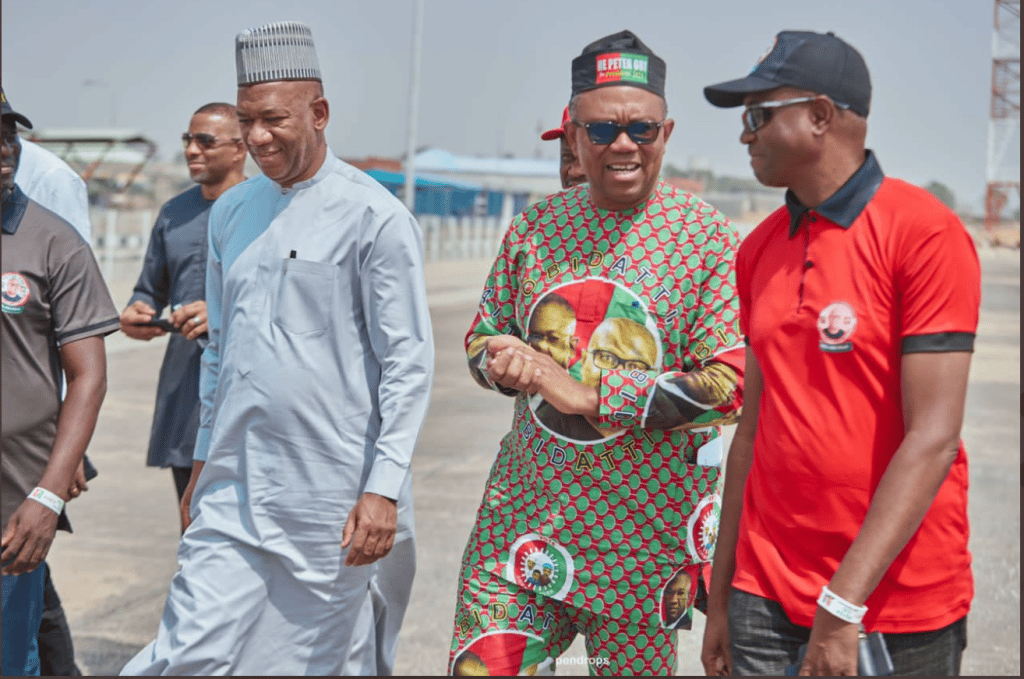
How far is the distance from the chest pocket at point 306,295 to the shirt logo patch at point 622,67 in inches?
37.5

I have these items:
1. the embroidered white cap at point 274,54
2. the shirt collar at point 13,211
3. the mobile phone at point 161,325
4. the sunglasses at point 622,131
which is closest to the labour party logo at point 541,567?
the sunglasses at point 622,131

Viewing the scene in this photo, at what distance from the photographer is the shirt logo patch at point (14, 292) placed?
351cm

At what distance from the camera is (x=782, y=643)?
2623 millimetres

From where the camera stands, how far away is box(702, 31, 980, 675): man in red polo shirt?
2359 millimetres

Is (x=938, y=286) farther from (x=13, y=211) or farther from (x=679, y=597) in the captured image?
(x=13, y=211)

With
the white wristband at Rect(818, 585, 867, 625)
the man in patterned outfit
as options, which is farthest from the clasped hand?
the white wristband at Rect(818, 585, 867, 625)

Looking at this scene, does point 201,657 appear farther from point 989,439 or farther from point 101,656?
point 989,439

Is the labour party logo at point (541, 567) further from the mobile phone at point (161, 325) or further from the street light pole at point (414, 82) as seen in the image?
the street light pole at point (414, 82)

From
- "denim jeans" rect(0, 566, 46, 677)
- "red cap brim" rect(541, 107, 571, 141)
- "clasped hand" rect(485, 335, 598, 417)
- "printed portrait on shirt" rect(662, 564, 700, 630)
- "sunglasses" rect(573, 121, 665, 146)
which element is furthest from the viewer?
"red cap brim" rect(541, 107, 571, 141)

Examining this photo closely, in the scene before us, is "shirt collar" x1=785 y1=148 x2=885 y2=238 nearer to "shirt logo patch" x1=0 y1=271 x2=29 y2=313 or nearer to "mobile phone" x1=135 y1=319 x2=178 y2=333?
"shirt logo patch" x1=0 y1=271 x2=29 y2=313

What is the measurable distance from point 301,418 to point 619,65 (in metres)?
1.33

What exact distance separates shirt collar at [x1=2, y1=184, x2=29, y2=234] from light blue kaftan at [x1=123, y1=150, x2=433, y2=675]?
2.14ft

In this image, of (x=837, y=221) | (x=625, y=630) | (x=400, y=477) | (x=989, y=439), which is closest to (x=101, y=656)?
(x=400, y=477)

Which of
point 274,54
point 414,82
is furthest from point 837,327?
point 414,82
